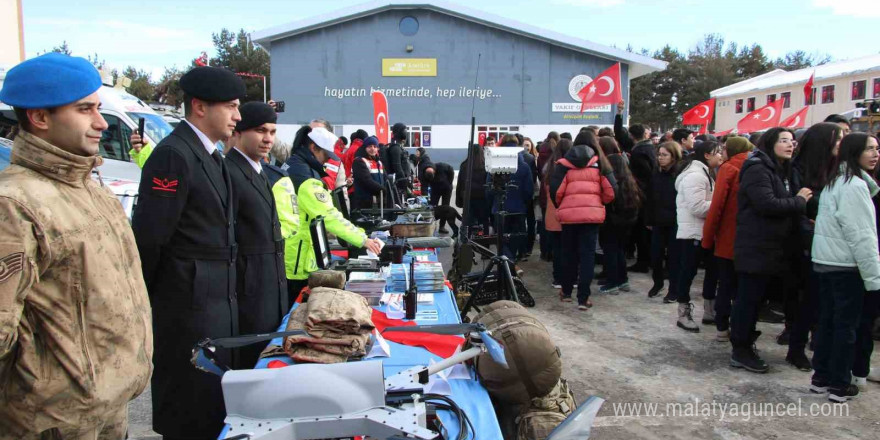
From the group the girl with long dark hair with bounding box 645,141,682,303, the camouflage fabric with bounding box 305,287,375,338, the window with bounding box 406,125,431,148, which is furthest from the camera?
the window with bounding box 406,125,431,148

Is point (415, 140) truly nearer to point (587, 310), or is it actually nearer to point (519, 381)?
point (587, 310)

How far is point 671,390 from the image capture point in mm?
4426

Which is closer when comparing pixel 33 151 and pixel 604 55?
pixel 33 151

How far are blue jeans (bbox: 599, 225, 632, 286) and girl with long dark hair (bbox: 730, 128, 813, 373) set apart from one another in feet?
7.64

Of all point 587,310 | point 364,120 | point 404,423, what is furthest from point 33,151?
point 364,120

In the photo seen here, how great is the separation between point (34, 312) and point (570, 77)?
28467 millimetres

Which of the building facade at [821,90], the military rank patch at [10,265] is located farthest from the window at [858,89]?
the military rank patch at [10,265]

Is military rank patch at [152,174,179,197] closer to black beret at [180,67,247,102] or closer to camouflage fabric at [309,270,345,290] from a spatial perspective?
black beret at [180,67,247,102]

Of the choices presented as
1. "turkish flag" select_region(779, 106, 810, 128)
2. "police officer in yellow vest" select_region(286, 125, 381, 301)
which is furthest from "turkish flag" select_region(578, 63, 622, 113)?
"police officer in yellow vest" select_region(286, 125, 381, 301)

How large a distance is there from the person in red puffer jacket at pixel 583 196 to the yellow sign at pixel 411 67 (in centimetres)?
2222

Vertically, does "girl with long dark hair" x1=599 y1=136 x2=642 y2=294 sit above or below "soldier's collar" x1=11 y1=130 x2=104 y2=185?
below

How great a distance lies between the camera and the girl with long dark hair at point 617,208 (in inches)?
273

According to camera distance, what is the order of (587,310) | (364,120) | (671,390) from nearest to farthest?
(671,390) < (587,310) < (364,120)

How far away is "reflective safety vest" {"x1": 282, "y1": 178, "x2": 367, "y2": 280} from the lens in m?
3.77
